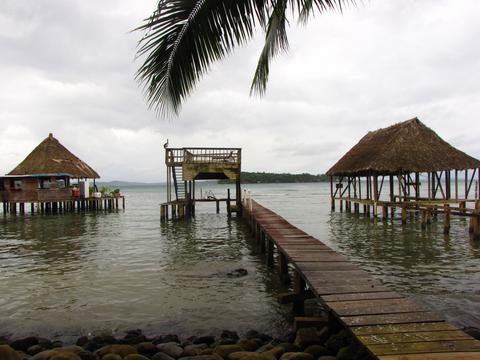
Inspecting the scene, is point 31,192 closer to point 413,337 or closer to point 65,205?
point 65,205

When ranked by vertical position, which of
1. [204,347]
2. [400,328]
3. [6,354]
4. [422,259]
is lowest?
[422,259]

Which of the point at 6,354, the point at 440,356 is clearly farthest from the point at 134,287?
the point at 440,356

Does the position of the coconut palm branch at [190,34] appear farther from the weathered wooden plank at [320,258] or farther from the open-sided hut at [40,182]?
the open-sided hut at [40,182]

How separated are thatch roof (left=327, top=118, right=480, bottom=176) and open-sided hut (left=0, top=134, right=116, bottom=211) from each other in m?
20.9

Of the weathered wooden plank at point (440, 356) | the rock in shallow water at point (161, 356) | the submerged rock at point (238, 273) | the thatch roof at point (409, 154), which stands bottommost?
the submerged rock at point (238, 273)

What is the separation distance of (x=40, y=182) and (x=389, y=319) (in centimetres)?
3112

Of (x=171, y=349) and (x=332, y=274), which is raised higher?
(x=332, y=274)

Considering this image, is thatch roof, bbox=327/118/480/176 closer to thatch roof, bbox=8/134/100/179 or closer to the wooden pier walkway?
the wooden pier walkway

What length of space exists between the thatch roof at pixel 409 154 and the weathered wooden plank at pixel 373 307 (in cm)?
1580

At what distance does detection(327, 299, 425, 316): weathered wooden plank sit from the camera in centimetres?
469

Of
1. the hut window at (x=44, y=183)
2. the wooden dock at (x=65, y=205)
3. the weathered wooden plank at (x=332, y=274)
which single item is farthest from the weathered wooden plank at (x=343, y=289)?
the hut window at (x=44, y=183)

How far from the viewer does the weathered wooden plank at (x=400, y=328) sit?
13.4 feet

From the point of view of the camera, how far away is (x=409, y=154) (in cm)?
2080

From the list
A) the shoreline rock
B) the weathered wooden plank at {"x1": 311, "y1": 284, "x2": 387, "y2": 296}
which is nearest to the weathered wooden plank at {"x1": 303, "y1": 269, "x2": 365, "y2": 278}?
the weathered wooden plank at {"x1": 311, "y1": 284, "x2": 387, "y2": 296}
